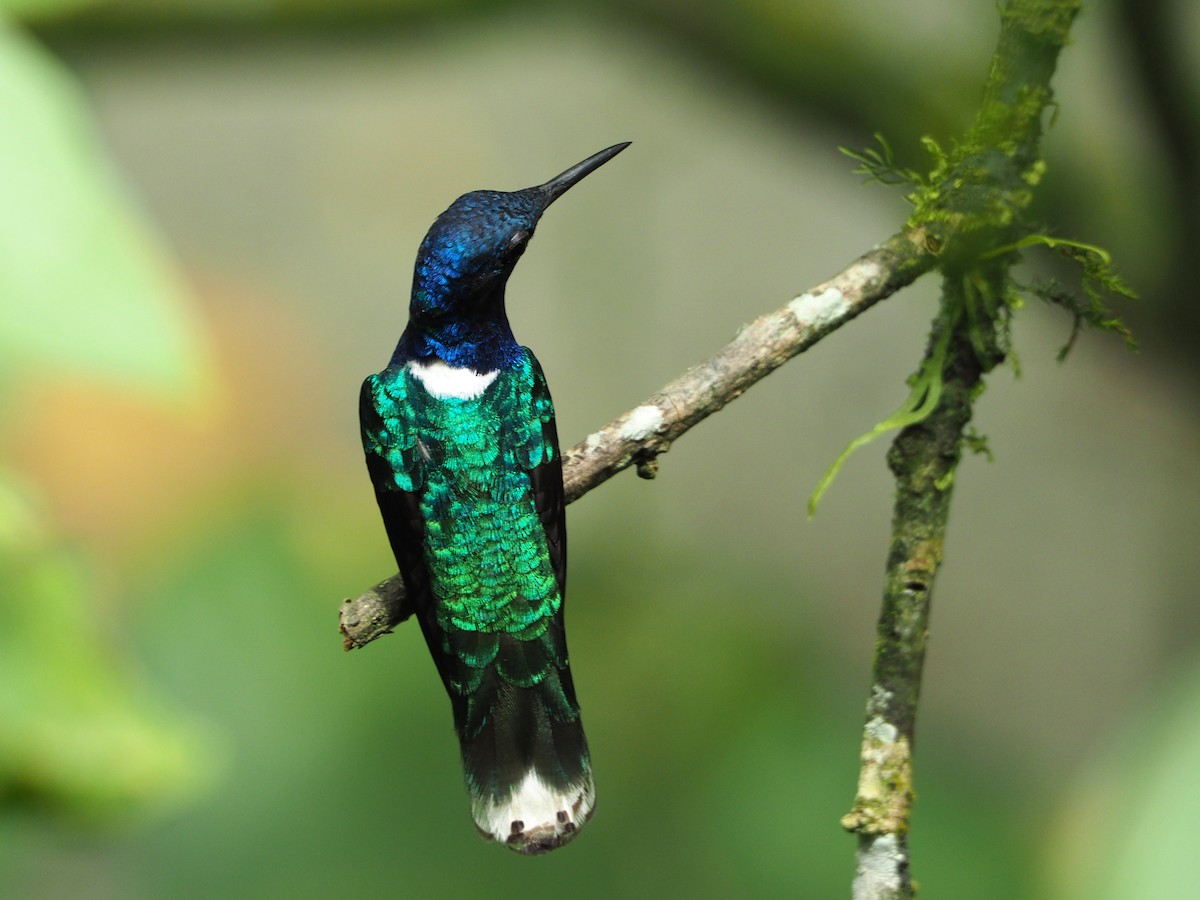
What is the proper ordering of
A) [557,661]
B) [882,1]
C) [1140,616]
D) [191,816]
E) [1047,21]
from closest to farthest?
[1047,21], [557,661], [882,1], [191,816], [1140,616]

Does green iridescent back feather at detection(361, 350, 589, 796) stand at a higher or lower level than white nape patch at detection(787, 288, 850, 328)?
lower

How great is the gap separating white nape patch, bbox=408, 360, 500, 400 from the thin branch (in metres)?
0.29

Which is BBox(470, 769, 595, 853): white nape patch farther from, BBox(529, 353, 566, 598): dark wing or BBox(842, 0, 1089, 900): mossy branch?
BBox(842, 0, 1089, 900): mossy branch

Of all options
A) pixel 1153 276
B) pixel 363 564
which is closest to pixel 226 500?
pixel 363 564

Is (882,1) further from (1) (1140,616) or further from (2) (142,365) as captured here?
(2) (142,365)

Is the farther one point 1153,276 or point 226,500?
point 226,500

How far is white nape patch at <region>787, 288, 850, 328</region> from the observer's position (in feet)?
4.99

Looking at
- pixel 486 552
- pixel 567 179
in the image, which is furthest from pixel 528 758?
pixel 567 179

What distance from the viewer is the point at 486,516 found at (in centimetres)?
174

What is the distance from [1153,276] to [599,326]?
1.74 meters

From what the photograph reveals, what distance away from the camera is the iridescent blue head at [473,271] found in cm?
170

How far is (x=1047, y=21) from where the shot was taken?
146cm

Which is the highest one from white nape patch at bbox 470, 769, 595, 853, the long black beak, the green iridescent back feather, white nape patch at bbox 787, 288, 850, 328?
the long black beak

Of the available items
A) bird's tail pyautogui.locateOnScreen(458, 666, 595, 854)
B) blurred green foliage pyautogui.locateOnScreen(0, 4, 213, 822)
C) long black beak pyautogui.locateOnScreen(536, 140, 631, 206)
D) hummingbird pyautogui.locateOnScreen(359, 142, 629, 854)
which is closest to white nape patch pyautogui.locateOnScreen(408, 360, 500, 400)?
hummingbird pyautogui.locateOnScreen(359, 142, 629, 854)
